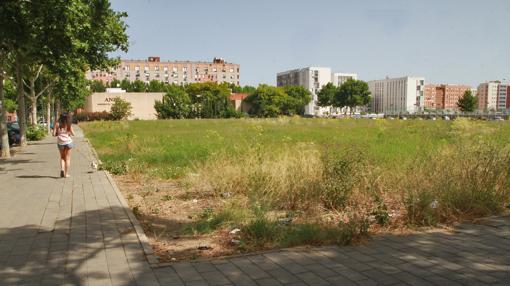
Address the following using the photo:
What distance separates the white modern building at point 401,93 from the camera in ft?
500

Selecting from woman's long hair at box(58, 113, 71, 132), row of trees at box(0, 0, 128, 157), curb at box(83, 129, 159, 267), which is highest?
row of trees at box(0, 0, 128, 157)

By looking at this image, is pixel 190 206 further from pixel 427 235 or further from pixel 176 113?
pixel 176 113

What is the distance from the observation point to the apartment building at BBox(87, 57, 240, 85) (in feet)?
512

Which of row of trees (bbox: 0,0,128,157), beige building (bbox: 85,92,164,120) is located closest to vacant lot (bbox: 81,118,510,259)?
row of trees (bbox: 0,0,128,157)

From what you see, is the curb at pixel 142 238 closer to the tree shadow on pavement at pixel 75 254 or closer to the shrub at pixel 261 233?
the tree shadow on pavement at pixel 75 254

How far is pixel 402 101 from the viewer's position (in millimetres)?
155750

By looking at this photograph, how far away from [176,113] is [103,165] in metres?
81.3

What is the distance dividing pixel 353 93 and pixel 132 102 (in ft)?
183

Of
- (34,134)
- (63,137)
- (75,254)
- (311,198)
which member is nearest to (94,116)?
(34,134)

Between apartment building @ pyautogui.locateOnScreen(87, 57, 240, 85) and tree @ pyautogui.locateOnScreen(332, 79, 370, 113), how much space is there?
2304 inches

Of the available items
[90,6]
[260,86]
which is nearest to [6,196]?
[90,6]

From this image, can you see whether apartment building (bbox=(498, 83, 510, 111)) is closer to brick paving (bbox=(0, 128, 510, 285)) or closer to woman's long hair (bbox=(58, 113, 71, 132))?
woman's long hair (bbox=(58, 113, 71, 132))

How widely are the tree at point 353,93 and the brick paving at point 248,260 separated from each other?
110 meters

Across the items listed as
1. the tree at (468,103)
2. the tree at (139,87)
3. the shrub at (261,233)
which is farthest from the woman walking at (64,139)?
the tree at (139,87)
